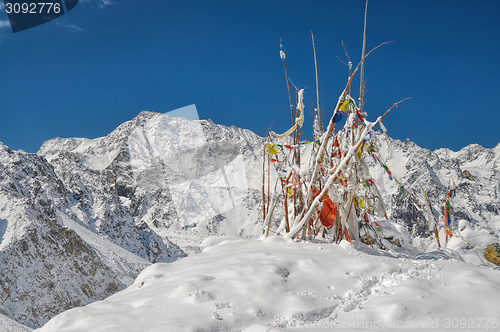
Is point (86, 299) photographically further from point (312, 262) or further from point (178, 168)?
point (178, 168)

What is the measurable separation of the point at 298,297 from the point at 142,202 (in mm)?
148621

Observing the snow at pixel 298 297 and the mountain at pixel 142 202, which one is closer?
the snow at pixel 298 297

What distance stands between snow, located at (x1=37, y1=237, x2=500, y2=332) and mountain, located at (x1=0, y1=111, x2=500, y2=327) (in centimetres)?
167

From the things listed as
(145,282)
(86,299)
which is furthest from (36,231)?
(145,282)

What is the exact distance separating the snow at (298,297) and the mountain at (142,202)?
1.67 meters

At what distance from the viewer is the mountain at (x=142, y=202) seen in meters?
26.5

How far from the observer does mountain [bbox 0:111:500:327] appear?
87.1 feet

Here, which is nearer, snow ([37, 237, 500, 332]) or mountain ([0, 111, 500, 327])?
snow ([37, 237, 500, 332])

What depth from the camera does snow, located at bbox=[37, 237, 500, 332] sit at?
2650 mm

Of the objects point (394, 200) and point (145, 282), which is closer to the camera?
point (145, 282)

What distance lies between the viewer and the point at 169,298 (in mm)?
3043

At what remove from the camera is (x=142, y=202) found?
144000 millimetres

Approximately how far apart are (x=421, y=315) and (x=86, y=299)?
32270 millimetres

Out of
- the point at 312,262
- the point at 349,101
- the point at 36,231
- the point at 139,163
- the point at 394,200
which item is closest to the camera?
the point at 312,262
